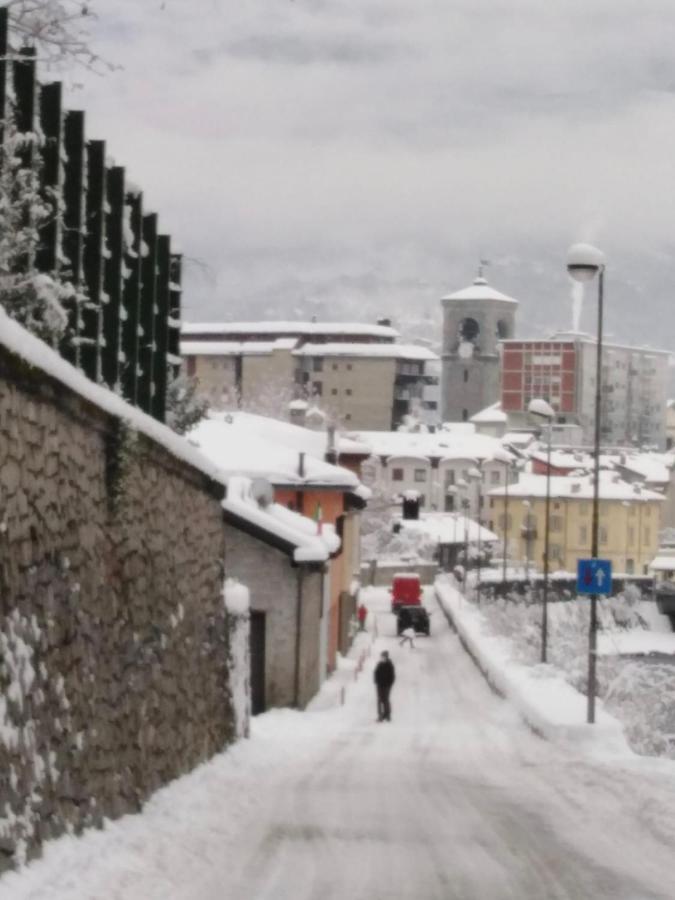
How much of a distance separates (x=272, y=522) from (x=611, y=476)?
12738 cm

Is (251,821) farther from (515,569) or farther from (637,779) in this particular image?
(515,569)

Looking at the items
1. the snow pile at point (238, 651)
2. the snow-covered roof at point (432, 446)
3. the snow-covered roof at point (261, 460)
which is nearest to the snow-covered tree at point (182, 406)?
the snow pile at point (238, 651)

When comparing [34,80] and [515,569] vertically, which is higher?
[34,80]

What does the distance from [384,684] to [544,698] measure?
3284 millimetres

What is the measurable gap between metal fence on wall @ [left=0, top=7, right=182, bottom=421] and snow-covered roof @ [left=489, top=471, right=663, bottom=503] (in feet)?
420

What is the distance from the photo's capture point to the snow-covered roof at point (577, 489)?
15150 cm

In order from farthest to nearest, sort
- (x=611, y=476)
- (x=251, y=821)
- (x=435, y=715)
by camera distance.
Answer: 1. (x=611, y=476)
2. (x=435, y=715)
3. (x=251, y=821)

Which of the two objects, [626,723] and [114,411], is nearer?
[114,411]

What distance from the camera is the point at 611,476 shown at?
16175cm

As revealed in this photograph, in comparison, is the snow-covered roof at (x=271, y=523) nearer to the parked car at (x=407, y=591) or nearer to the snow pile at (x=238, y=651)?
the snow pile at (x=238, y=651)

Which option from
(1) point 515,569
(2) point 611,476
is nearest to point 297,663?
(1) point 515,569

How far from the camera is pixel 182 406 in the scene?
28.8 m

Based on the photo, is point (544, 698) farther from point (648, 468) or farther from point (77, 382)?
point (648, 468)

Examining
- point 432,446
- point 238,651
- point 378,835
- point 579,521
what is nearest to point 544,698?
point 238,651
